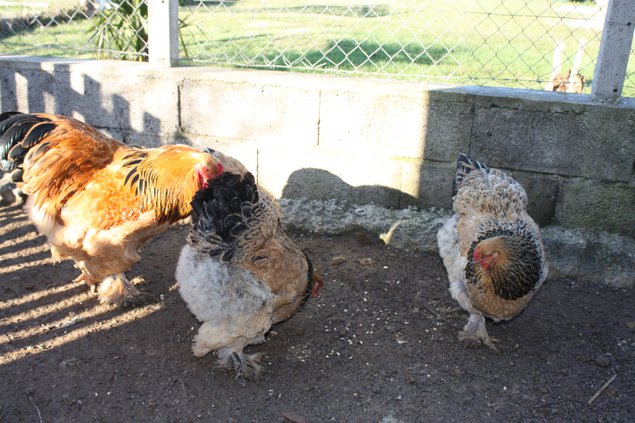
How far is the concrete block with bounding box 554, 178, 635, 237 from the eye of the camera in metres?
4.49

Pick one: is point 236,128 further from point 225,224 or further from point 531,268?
point 531,268

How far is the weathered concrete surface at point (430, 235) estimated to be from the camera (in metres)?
4.52

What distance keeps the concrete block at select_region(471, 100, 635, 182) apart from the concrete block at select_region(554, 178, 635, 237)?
78mm

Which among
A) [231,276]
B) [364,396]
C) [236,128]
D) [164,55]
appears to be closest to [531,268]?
[364,396]

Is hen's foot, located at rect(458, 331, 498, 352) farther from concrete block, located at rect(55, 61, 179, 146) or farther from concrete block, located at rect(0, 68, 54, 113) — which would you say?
concrete block, located at rect(0, 68, 54, 113)

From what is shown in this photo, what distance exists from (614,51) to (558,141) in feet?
2.54

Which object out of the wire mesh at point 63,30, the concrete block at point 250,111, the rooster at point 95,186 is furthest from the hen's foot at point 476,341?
the wire mesh at point 63,30

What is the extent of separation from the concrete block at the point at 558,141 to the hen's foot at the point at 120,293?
290 cm

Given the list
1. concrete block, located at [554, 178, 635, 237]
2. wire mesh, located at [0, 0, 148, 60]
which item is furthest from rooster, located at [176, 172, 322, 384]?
wire mesh, located at [0, 0, 148, 60]

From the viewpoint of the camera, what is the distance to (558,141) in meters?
4.48

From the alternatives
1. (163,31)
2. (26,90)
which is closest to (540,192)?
(163,31)

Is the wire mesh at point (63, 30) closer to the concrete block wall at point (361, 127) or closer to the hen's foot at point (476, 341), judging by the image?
the concrete block wall at point (361, 127)

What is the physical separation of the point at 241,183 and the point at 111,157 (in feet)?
4.01

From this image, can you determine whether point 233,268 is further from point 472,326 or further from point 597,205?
point 597,205
